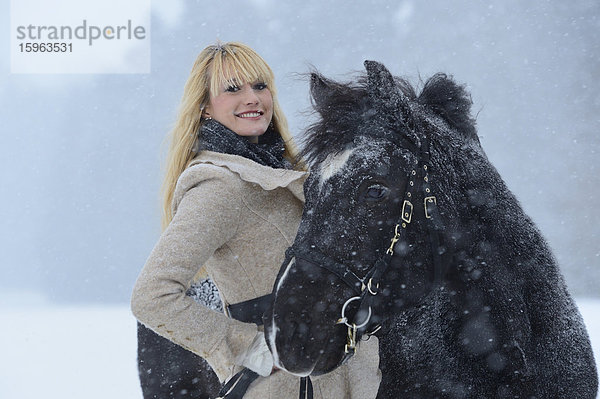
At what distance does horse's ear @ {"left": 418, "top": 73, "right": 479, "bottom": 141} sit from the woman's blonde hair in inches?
19.7

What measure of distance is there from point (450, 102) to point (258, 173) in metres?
0.66

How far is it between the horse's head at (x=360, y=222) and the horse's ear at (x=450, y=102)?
0.10 metres

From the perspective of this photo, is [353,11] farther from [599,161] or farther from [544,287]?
[544,287]

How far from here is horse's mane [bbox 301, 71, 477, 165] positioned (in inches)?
68.2

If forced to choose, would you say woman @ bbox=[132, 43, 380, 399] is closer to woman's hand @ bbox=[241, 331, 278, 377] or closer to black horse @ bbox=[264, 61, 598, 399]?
woman's hand @ bbox=[241, 331, 278, 377]

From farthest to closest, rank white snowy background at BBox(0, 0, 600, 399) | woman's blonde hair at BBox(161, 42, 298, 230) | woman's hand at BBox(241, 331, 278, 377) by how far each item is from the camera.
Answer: white snowy background at BBox(0, 0, 600, 399)
woman's blonde hair at BBox(161, 42, 298, 230)
woman's hand at BBox(241, 331, 278, 377)

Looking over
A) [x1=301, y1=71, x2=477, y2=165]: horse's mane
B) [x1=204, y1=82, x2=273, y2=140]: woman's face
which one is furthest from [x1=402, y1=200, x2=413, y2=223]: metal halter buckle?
[x1=204, y1=82, x2=273, y2=140]: woman's face

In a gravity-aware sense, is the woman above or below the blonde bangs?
below

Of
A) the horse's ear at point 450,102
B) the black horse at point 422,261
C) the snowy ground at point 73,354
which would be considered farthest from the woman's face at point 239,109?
the snowy ground at point 73,354

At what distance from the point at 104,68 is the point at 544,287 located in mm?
14584

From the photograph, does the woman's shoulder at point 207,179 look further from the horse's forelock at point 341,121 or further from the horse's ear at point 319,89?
the horse's ear at point 319,89

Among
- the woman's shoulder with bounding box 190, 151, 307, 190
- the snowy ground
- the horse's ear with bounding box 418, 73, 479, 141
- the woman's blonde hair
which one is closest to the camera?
the woman's shoulder with bounding box 190, 151, 307, 190

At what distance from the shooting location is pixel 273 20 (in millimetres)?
14586

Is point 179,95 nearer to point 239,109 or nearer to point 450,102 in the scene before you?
point 239,109
